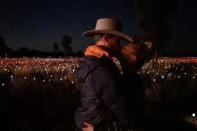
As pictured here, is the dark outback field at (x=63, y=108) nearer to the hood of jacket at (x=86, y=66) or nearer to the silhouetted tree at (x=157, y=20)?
the hood of jacket at (x=86, y=66)

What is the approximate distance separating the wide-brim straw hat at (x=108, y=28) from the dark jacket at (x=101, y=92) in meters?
0.26

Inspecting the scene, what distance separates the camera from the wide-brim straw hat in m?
3.87

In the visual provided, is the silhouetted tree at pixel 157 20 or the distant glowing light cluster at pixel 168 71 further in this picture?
the silhouetted tree at pixel 157 20

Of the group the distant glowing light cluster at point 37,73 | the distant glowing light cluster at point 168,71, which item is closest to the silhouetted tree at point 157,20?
the distant glowing light cluster at point 168,71

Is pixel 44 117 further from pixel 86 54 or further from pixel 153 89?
pixel 86 54

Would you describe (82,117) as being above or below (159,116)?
above

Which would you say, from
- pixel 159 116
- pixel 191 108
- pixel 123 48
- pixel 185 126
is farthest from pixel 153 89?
pixel 123 48

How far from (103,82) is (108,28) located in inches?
23.7

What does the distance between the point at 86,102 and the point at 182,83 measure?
1091cm

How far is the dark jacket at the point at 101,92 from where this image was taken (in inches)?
140

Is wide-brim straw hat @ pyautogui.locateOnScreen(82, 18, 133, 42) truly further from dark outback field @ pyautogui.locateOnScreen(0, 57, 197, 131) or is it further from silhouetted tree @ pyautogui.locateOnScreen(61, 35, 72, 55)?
silhouetted tree @ pyautogui.locateOnScreen(61, 35, 72, 55)

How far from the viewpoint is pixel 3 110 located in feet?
33.2

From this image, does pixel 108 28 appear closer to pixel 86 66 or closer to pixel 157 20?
pixel 86 66

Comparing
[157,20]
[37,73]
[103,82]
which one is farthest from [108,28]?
[157,20]
